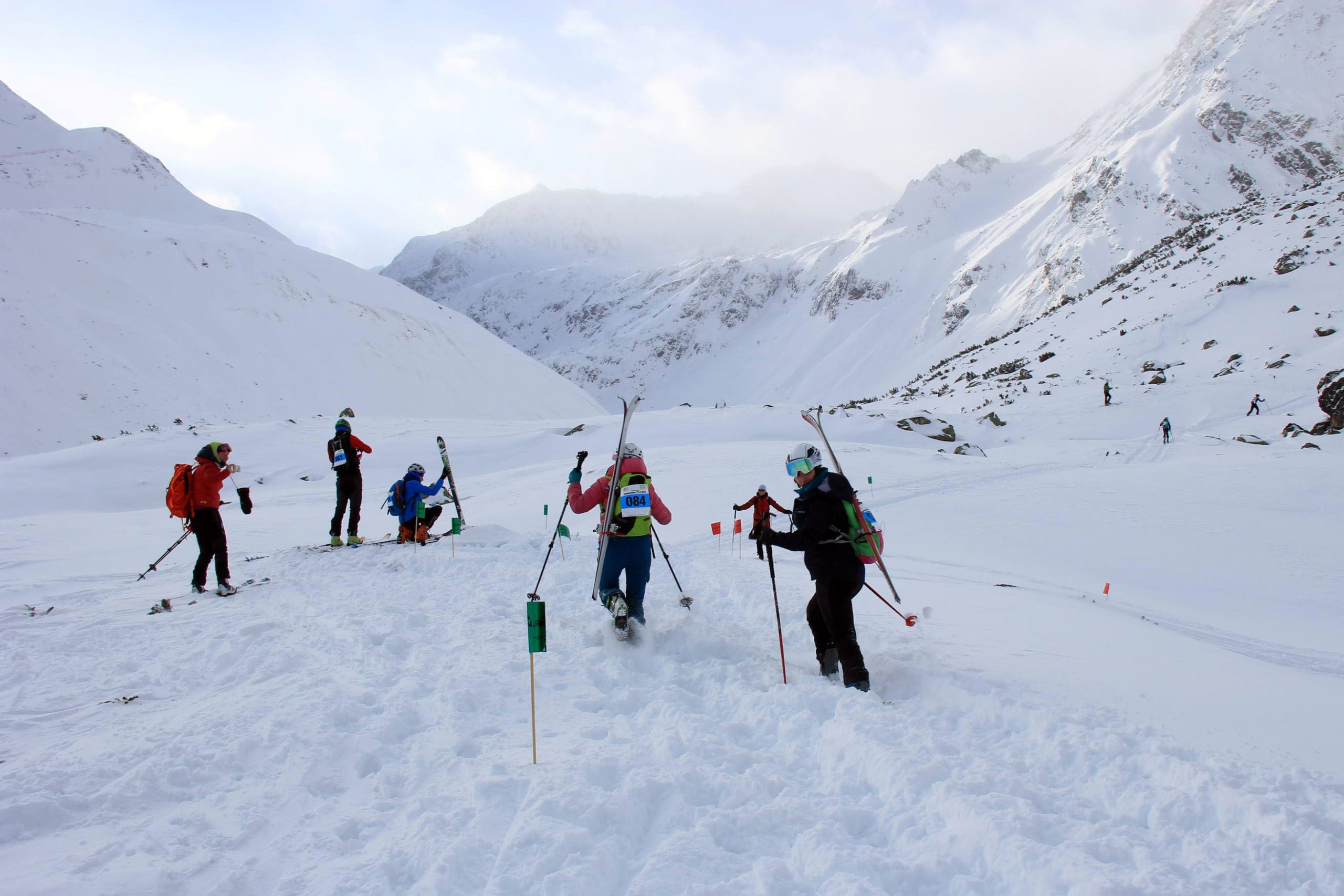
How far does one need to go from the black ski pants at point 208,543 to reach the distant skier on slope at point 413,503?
2818 millimetres

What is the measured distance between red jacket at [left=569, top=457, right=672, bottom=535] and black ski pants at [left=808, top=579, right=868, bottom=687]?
172cm

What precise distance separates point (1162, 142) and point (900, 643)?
388 feet

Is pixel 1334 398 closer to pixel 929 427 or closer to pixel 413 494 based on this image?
pixel 929 427

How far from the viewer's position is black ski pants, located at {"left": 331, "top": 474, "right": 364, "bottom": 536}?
10227 millimetres

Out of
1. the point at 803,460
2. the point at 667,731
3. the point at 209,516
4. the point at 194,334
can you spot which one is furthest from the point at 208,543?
the point at 194,334

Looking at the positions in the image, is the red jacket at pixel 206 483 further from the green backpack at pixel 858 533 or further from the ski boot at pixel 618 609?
the green backpack at pixel 858 533

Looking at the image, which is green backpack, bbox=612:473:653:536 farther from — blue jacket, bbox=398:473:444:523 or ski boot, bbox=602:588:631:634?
blue jacket, bbox=398:473:444:523

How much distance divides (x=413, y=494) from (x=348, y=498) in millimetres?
1038

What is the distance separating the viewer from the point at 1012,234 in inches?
3782

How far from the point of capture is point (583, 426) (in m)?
30.4

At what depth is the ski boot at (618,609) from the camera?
6.08m

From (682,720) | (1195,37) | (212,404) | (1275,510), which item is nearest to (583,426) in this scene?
(212,404)

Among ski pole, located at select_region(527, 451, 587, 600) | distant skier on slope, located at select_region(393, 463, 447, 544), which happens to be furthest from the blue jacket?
ski pole, located at select_region(527, 451, 587, 600)

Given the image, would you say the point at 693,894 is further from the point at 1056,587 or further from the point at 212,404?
the point at 212,404
